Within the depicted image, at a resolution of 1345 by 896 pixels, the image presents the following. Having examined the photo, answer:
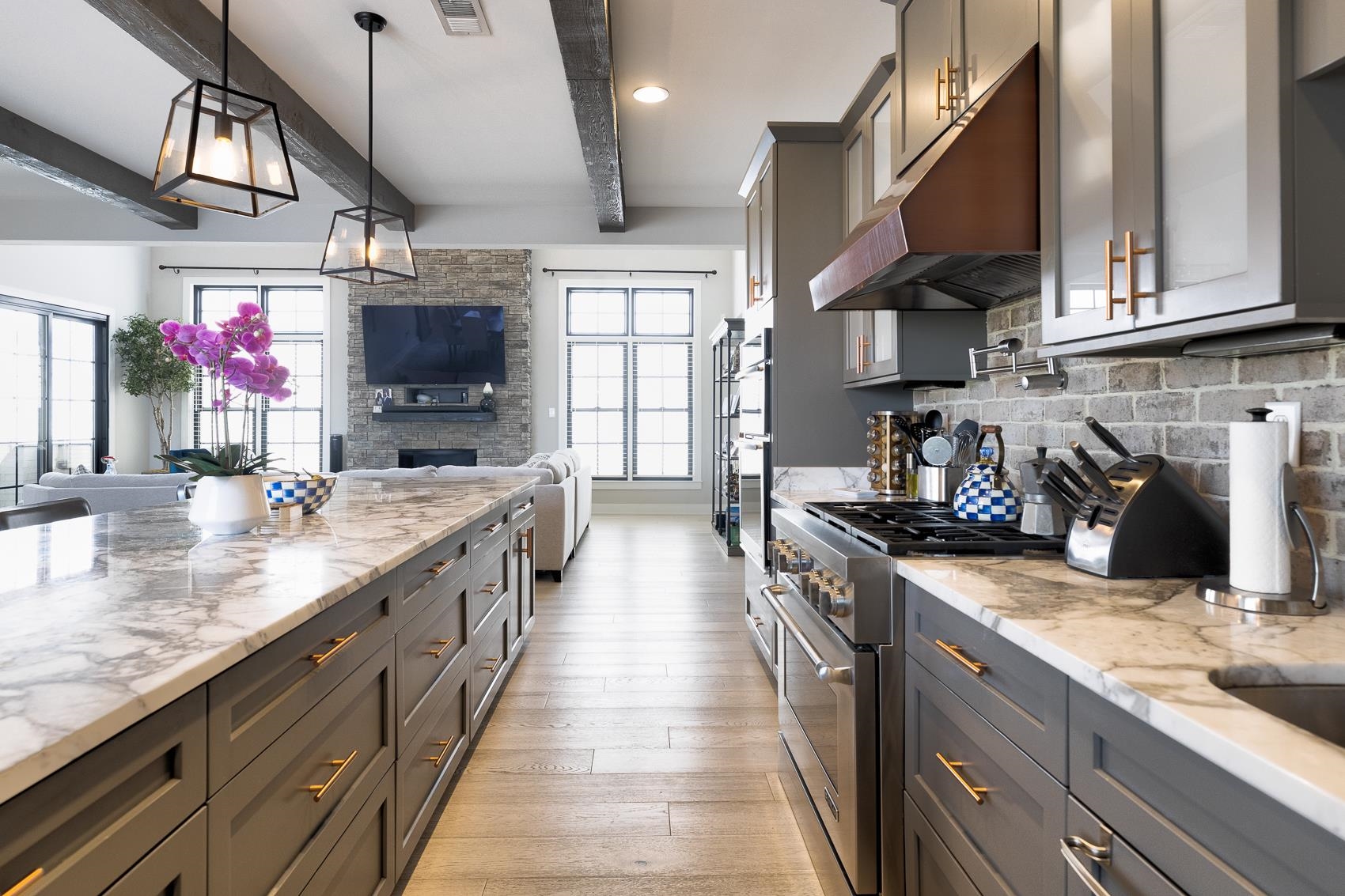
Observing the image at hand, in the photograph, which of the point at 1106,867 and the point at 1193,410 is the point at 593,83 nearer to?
the point at 1193,410

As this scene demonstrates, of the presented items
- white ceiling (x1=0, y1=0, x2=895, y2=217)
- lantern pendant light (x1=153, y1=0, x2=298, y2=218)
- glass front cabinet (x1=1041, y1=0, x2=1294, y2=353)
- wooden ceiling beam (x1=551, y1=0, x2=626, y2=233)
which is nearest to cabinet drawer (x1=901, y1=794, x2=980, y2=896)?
glass front cabinet (x1=1041, y1=0, x2=1294, y2=353)

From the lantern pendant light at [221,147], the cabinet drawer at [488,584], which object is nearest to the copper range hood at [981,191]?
the cabinet drawer at [488,584]

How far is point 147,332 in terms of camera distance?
8.70 meters

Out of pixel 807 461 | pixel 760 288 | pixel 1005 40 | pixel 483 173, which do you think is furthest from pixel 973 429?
pixel 483 173

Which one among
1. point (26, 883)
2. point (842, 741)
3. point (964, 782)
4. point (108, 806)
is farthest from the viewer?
point (842, 741)

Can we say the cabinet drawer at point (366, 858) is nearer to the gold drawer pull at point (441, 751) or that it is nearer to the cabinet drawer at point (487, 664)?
the gold drawer pull at point (441, 751)

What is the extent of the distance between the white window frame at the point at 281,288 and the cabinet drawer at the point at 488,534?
6.98 m

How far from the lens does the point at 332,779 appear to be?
132cm

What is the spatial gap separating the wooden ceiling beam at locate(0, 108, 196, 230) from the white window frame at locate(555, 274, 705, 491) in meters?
4.31

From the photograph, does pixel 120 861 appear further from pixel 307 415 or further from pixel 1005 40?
pixel 307 415

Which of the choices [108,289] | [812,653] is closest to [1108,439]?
[812,653]

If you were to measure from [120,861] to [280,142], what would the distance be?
219 cm

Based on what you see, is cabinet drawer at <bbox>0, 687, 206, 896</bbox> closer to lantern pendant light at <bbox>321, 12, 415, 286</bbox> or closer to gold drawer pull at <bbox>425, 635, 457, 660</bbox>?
gold drawer pull at <bbox>425, 635, 457, 660</bbox>

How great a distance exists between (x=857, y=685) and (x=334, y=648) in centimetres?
100
